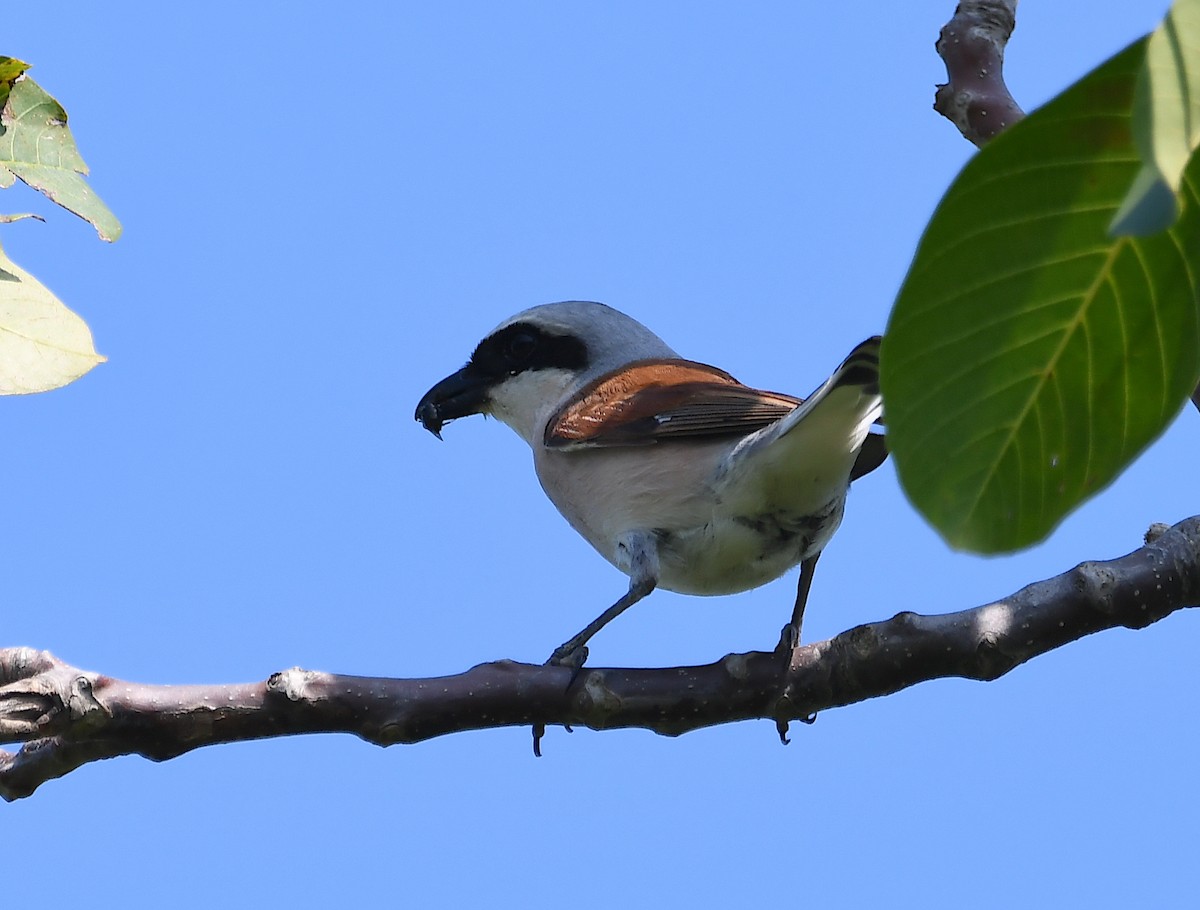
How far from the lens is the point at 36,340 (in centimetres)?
167

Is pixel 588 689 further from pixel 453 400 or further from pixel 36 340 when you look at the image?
pixel 453 400

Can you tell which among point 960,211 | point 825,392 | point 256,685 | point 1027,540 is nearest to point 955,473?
point 1027,540

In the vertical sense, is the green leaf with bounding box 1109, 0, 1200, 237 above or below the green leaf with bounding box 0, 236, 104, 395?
below

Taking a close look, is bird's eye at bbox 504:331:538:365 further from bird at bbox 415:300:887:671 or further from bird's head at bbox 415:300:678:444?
bird at bbox 415:300:887:671

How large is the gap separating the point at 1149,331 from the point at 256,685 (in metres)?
1.54

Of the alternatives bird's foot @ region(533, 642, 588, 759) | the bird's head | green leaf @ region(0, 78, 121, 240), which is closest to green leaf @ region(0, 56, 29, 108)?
green leaf @ region(0, 78, 121, 240)

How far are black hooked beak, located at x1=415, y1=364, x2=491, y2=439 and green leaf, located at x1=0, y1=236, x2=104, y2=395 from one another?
315cm

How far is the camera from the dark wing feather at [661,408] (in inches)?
145

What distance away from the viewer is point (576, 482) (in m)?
4.04

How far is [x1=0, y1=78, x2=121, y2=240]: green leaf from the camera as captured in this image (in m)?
1.89

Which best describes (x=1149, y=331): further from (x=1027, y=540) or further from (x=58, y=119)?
(x=58, y=119)

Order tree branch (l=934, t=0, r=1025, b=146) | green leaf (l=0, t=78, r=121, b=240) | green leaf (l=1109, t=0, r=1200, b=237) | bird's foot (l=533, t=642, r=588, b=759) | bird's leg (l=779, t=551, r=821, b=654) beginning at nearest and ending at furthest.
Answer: green leaf (l=1109, t=0, r=1200, b=237) → green leaf (l=0, t=78, r=121, b=240) → tree branch (l=934, t=0, r=1025, b=146) → bird's foot (l=533, t=642, r=588, b=759) → bird's leg (l=779, t=551, r=821, b=654)

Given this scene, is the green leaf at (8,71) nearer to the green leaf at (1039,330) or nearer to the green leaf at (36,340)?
the green leaf at (36,340)

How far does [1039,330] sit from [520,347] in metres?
4.05
